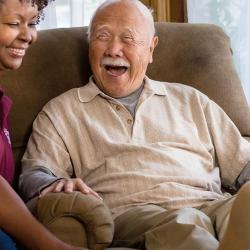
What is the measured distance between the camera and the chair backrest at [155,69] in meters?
2.04

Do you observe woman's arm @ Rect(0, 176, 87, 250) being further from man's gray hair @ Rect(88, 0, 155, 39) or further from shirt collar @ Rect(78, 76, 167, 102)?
man's gray hair @ Rect(88, 0, 155, 39)

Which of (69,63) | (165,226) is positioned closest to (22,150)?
(69,63)

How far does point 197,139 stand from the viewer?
78.2 inches

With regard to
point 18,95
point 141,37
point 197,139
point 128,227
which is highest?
point 141,37

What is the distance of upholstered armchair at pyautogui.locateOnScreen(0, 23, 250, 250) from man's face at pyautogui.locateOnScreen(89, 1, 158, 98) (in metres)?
0.15

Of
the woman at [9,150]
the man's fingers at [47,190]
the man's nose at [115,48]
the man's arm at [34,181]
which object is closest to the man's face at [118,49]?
the man's nose at [115,48]

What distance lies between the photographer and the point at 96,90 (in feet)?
6.58

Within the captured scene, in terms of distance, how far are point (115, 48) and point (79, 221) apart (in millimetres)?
741

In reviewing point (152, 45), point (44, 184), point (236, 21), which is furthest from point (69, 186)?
point (236, 21)

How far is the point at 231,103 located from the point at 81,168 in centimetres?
66

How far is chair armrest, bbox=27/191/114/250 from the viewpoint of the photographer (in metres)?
1.46

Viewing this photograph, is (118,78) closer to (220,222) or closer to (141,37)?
(141,37)

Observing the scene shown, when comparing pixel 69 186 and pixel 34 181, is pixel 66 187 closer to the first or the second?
pixel 69 186

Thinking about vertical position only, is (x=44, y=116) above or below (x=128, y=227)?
above
